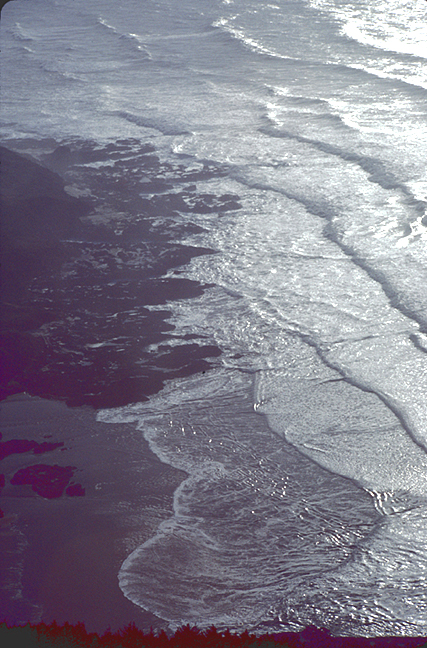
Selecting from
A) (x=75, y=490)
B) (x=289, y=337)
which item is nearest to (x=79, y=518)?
(x=75, y=490)

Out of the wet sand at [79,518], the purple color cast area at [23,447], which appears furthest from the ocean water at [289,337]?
the purple color cast area at [23,447]

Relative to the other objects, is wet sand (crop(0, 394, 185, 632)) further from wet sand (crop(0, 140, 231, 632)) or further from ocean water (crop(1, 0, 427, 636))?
ocean water (crop(1, 0, 427, 636))

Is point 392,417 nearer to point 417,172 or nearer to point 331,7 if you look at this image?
point 417,172

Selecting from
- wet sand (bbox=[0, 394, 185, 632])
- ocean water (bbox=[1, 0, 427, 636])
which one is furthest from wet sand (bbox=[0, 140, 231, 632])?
ocean water (bbox=[1, 0, 427, 636])

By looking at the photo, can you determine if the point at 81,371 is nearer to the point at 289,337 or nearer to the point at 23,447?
the point at 23,447

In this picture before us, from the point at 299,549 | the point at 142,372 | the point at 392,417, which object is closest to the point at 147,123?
the point at 142,372

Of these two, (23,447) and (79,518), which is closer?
(79,518)

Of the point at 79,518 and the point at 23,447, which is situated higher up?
the point at 79,518

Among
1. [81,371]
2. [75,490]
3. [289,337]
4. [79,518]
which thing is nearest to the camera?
[79,518]
